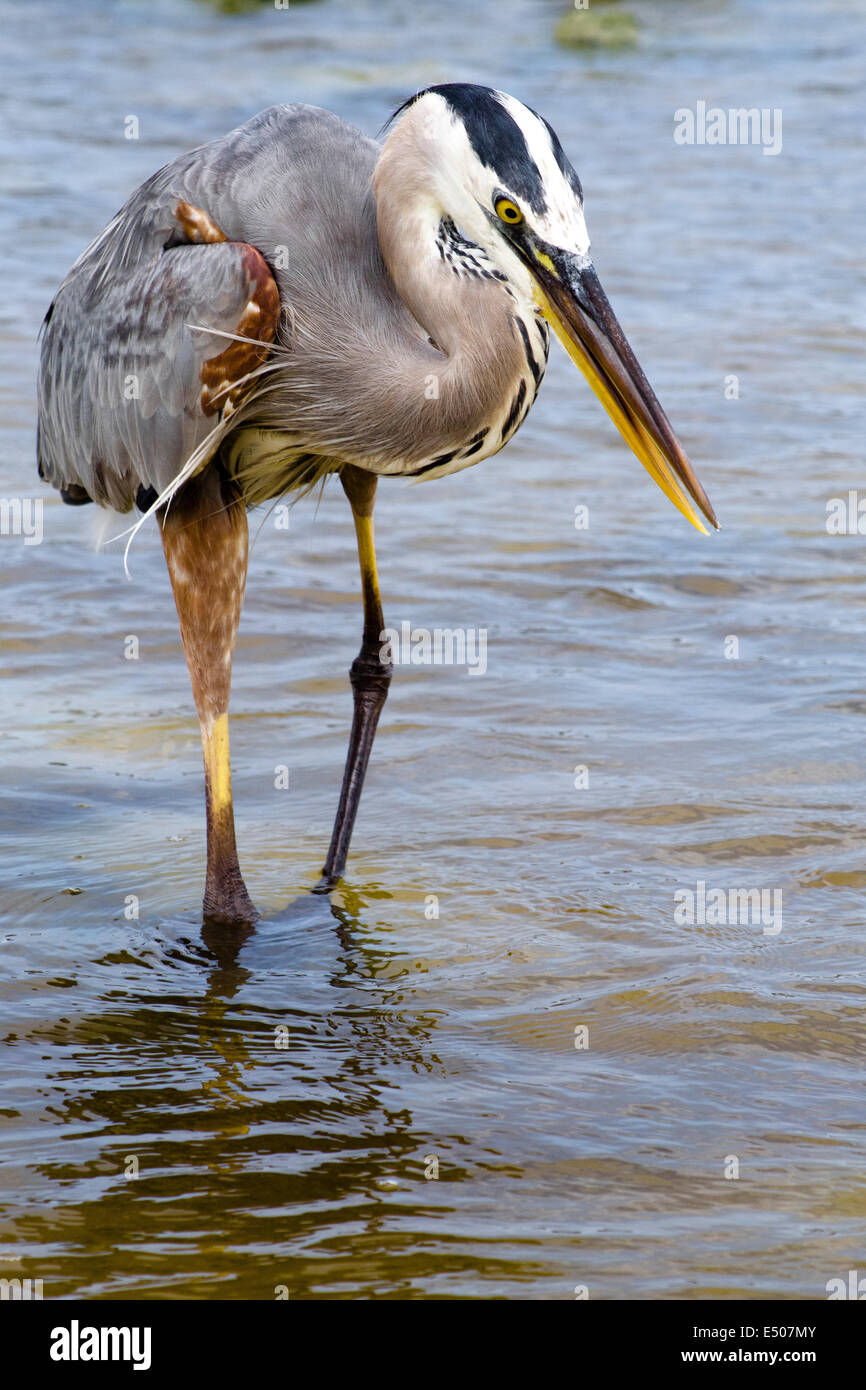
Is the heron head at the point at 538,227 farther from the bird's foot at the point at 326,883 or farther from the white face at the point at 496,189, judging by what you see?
the bird's foot at the point at 326,883

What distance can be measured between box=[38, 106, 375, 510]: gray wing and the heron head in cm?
55

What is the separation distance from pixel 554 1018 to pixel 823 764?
73.8 inches

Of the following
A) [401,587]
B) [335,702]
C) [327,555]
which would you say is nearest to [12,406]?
[327,555]

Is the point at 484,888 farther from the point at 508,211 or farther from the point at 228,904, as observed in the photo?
the point at 508,211

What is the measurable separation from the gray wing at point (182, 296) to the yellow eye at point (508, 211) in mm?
725

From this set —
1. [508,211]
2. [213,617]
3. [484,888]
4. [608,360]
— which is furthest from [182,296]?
[484,888]

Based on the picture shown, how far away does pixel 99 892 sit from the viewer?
536 cm

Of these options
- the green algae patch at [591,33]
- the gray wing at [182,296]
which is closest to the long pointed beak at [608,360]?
the gray wing at [182,296]

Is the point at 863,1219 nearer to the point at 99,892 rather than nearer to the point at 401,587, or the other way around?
the point at 99,892

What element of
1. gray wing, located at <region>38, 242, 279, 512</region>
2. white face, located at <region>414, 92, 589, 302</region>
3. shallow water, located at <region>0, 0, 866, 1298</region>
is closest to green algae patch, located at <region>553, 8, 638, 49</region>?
shallow water, located at <region>0, 0, 866, 1298</region>

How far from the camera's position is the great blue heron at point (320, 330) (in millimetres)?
4340

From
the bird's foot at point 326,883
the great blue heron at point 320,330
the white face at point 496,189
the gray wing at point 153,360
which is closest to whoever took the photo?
the white face at point 496,189

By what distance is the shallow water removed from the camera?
372cm

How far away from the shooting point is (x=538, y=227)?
167 inches
